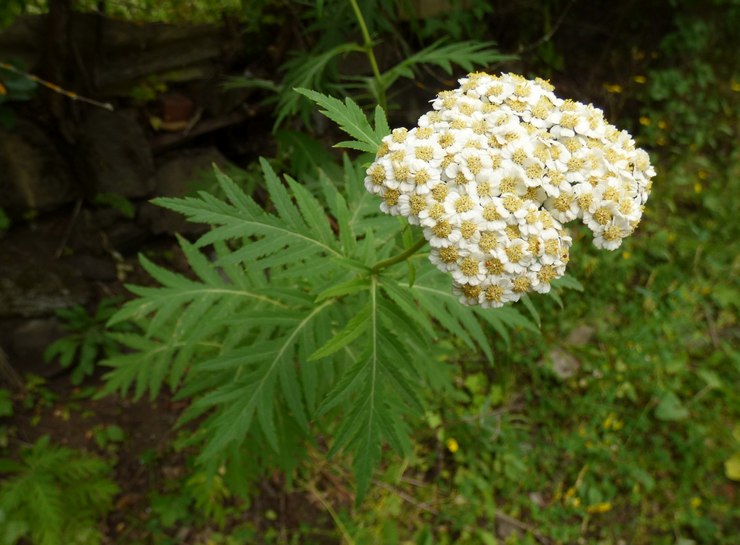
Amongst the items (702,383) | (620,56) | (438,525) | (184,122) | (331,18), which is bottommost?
(702,383)

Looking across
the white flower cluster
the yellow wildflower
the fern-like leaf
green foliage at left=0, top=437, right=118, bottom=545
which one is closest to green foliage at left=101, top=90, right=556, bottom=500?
the fern-like leaf

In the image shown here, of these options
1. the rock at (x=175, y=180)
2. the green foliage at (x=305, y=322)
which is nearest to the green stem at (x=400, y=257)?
the green foliage at (x=305, y=322)

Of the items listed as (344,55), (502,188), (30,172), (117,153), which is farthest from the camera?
(117,153)

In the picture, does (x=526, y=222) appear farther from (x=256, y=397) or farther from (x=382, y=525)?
(x=382, y=525)

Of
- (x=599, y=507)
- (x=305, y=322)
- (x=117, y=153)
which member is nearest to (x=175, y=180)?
(x=117, y=153)

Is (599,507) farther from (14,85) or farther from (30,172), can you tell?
(14,85)

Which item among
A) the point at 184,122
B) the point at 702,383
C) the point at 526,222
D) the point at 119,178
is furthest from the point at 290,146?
the point at 702,383
